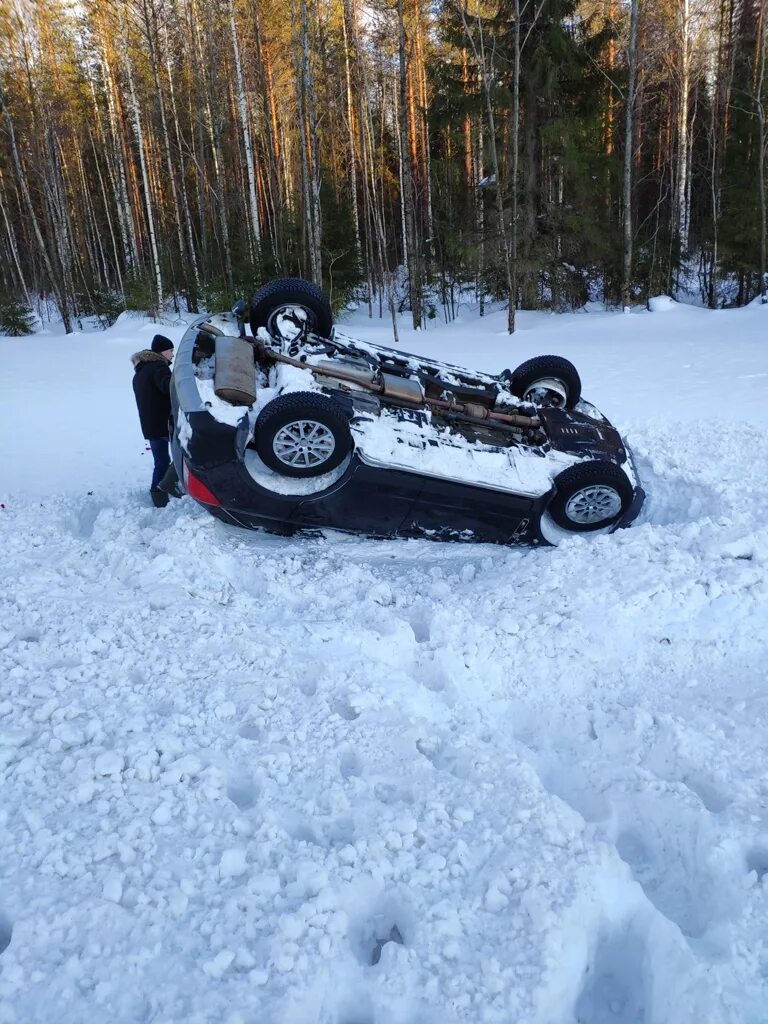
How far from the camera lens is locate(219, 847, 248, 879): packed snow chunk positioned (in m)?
2.08

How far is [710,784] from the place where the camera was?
251 centimetres

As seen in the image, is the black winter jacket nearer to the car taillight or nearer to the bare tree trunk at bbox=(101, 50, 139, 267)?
the car taillight

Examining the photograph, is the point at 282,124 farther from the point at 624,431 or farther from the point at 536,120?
the point at 624,431

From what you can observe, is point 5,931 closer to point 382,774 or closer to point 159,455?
point 382,774

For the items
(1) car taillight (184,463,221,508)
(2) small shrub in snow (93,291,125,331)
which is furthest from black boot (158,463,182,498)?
(2) small shrub in snow (93,291,125,331)

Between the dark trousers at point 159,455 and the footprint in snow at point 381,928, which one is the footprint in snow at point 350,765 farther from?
the dark trousers at point 159,455

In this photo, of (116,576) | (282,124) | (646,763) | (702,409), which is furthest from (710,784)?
(282,124)

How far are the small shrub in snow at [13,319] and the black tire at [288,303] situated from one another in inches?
717

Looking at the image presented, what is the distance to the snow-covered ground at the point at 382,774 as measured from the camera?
5.94 feet

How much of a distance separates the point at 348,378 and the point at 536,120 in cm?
1546

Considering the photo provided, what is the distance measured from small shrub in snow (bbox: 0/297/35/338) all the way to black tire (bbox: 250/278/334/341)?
18215 millimetres

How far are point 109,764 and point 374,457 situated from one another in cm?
232

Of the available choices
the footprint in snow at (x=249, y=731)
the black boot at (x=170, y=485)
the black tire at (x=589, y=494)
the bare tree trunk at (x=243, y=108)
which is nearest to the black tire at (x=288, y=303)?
the black boot at (x=170, y=485)

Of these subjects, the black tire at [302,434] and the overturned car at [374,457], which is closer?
the black tire at [302,434]
